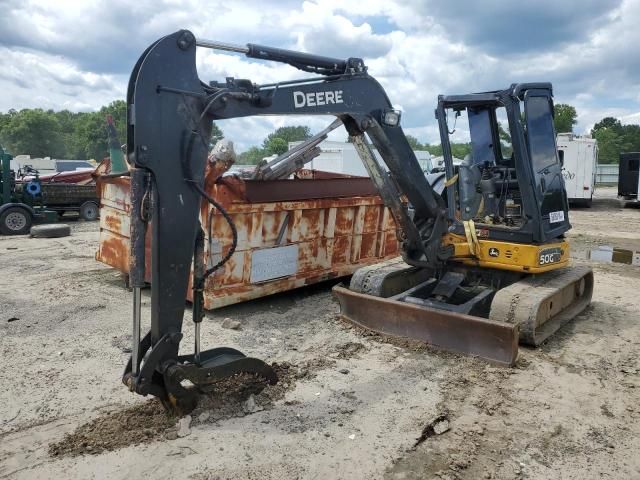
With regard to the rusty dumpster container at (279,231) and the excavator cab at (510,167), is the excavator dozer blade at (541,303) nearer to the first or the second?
the excavator cab at (510,167)

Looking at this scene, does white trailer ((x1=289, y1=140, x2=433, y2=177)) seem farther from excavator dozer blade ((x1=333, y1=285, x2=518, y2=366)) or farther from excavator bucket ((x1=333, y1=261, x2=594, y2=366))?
excavator dozer blade ((x1=333, y1=285, x2=518, y2=366))

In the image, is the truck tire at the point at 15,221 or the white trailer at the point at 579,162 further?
the white trailer at the point at 579,162

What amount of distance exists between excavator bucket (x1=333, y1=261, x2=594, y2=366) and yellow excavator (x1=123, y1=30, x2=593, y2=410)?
1 cm

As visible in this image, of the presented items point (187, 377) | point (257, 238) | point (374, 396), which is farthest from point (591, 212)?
point (187, 377)

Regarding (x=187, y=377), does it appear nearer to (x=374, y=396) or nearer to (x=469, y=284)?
(x=374, y=396)

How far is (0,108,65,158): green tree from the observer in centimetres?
6050

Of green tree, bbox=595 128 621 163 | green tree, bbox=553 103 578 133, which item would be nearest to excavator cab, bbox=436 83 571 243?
green tree, bbox=553 103 578 133

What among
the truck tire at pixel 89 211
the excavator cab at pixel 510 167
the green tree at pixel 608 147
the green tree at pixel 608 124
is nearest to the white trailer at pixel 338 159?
the truck tire at pixel 89 211

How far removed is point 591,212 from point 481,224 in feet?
57.4

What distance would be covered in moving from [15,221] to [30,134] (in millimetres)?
54629

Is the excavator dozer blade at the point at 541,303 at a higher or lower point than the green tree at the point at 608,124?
lower

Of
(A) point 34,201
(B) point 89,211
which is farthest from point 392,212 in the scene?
(B) point 89,211

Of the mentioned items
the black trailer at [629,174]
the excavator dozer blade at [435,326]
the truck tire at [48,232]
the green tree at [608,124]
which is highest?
the green tree at [608,124]

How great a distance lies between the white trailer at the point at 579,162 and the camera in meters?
20.8
